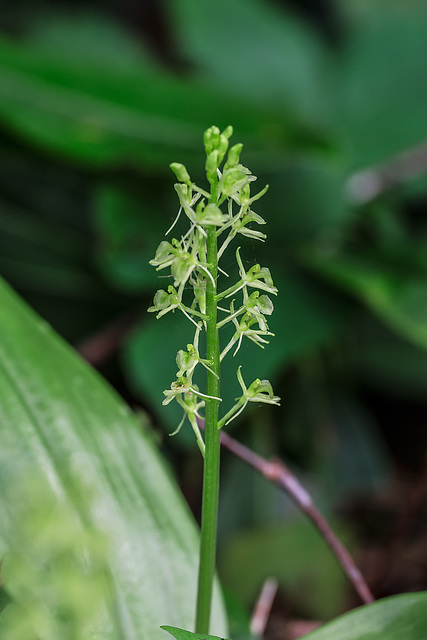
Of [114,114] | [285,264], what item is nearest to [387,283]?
[285,264]

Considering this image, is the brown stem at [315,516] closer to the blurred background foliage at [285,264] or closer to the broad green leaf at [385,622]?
the broad green leaf at [385,622]

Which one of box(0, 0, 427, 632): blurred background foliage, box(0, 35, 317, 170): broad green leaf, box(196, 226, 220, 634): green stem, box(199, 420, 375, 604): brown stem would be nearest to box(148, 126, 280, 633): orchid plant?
box(196, 226, 220, 634): green stem

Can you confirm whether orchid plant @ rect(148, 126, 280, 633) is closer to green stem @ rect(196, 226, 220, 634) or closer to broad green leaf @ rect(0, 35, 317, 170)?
green stem @ rect(196, 226, 220, 634)

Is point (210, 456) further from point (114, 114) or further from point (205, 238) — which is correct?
point (114, 114)

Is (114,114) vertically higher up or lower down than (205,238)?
higher up

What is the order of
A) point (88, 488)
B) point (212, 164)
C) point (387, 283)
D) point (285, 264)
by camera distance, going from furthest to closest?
point (285, 264)
point (387, 283)
point (88, 488)
point (212, 164)

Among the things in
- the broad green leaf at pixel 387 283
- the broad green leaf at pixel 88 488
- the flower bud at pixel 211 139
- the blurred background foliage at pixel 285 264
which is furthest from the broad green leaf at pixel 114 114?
the flower bud at pixel 211 139

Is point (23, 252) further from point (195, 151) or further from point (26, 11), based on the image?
point (26, 11)
